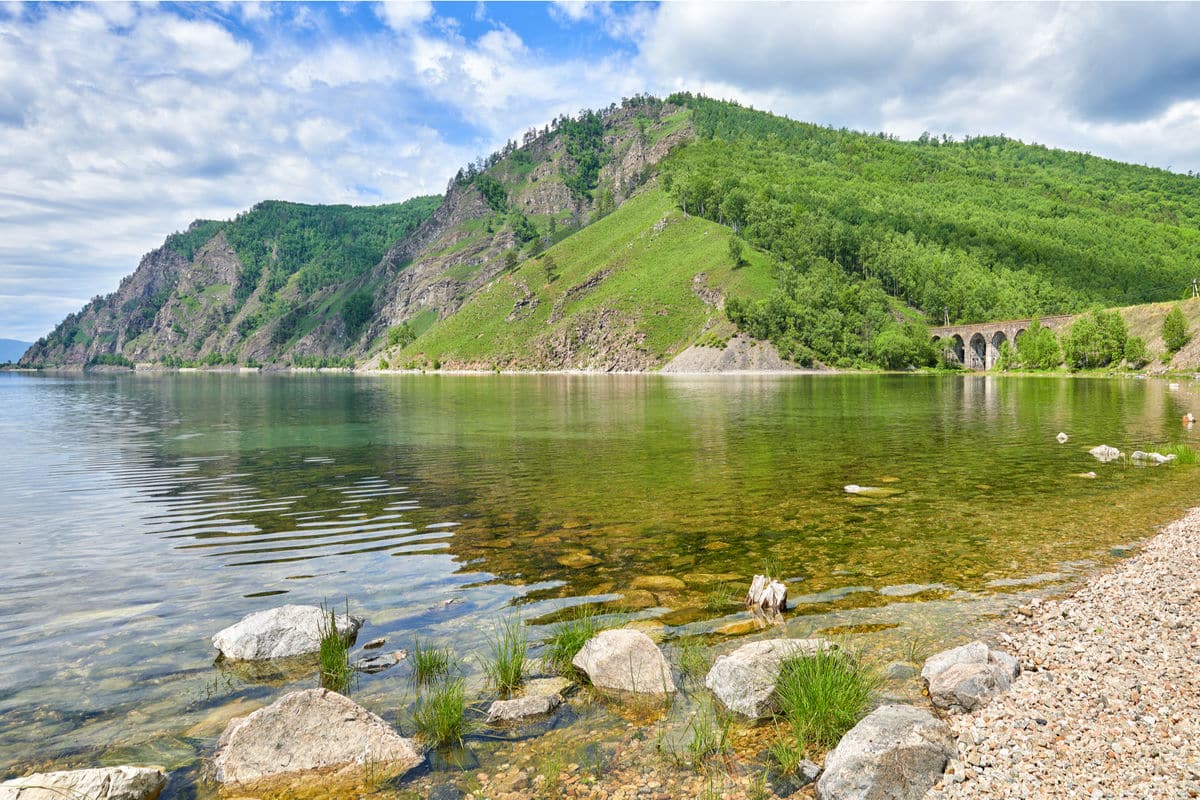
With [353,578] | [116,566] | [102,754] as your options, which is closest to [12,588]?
[116,566]

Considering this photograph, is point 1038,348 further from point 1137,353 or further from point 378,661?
point 378,661

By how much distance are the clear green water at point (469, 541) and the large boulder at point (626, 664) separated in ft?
6.94

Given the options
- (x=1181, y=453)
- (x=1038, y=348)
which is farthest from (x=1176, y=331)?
(x=1181, y=453)

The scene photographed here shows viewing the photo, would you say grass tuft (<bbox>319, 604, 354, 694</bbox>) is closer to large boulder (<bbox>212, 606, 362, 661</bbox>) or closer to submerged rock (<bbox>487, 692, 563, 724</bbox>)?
large boulder (<bbox>212, 606, 362, 661</bbox>)

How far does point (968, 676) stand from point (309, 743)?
9798 mm

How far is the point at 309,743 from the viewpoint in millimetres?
8984

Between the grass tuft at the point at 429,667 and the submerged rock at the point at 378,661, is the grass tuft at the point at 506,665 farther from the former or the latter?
the submerged rock at the point at 378,661

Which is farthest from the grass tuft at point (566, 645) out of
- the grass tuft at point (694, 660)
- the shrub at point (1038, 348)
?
the shrub at point (1038, 348)

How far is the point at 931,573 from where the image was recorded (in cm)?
1659

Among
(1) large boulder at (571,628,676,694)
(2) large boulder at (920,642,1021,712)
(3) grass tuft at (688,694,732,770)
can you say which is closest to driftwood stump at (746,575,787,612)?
(1) large boulder at (571,628,676,694)

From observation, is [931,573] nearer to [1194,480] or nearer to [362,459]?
[1194,480]

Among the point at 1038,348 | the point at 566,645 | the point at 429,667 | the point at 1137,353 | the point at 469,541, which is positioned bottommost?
the point at 469,541

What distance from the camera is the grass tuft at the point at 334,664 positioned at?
37.0 feet

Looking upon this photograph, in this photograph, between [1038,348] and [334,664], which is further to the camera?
[1038,348]
